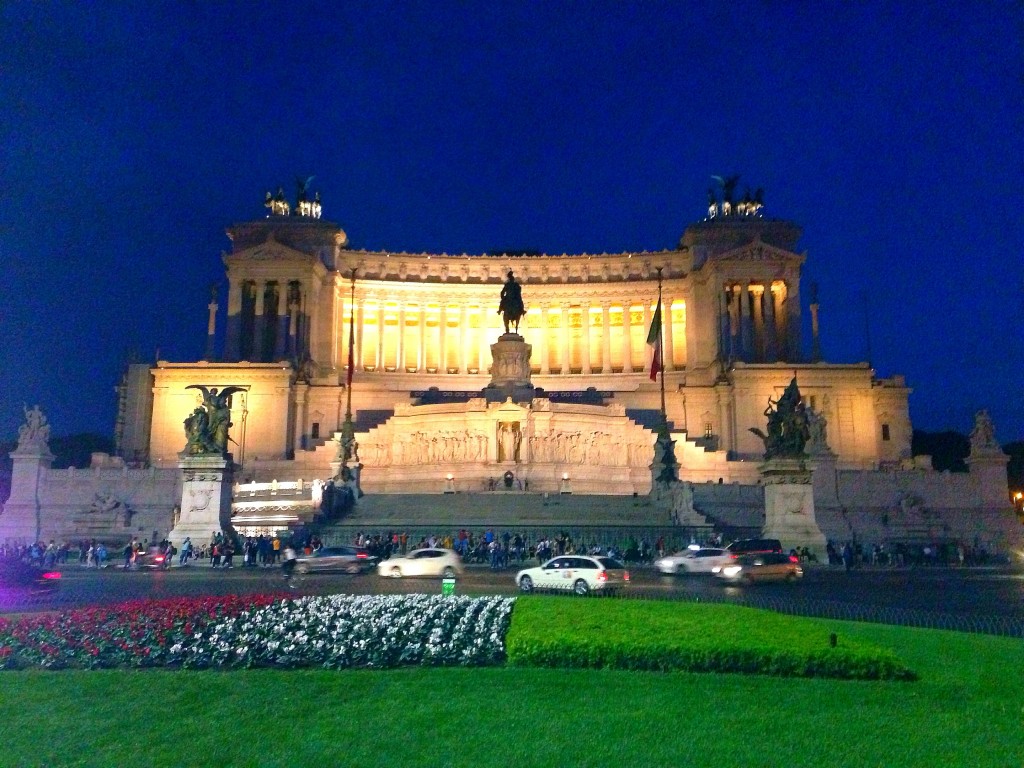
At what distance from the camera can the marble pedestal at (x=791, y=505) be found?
3400 centimetres

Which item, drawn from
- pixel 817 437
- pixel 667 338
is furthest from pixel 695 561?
pixel 667 338

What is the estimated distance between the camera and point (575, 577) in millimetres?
23594

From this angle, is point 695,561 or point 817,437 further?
point 817,437

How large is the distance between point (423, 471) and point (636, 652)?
47.9 meters

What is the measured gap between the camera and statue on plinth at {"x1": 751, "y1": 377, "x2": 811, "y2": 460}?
113ft

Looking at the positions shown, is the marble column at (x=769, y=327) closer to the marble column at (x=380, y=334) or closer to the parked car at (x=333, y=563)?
the marble column at (x=380, y=334)

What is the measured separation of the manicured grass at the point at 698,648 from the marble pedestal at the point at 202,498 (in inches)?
935

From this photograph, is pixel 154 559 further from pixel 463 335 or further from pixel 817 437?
pixel 463 335

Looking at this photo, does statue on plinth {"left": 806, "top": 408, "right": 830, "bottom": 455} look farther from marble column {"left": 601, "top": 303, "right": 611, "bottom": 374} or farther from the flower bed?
the flower bed

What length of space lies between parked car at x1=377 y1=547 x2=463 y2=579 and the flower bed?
15583 mm

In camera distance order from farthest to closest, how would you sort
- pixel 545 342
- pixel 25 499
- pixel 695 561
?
1. pixel 545 342
2. pixel 25 499
3. pixel 695 561

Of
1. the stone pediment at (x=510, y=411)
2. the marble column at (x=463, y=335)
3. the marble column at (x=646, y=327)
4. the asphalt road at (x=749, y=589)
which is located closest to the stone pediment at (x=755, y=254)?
the marble column at (x=646, y=327)

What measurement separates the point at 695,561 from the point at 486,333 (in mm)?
63183

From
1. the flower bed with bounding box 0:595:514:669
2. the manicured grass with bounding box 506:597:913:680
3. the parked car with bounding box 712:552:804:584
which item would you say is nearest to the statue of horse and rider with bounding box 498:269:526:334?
the parked car with bounding box 712:552:804:584
